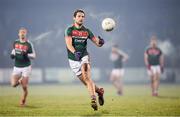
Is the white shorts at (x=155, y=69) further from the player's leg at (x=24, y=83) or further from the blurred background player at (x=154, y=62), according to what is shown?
the player's leg at (x=24, y=83)

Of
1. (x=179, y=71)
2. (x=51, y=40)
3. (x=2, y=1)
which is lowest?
(x=179, y=71)

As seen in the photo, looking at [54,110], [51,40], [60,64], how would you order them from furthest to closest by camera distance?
1. [60,64]
2. [51,40]
3. [54,110]

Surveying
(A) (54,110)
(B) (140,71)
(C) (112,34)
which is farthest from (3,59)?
(A) (54,110)

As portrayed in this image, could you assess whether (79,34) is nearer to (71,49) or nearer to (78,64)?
(71,49)

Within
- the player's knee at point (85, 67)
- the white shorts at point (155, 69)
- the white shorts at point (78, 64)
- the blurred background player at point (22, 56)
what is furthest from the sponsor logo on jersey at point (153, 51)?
the player's knee at point (85, 67)

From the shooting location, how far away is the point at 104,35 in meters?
20.2

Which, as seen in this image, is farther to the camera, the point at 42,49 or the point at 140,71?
the point at 140,71

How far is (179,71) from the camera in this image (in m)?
25.1

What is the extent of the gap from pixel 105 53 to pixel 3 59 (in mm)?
5079

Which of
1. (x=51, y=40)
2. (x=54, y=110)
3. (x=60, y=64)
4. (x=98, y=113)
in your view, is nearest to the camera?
(x=98, y=113)

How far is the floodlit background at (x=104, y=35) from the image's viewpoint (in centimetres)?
2125

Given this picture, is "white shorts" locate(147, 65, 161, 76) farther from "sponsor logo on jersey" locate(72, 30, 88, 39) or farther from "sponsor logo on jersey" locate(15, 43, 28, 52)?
"sponsor logo on jersey" locate(72, 30, 88, 39)

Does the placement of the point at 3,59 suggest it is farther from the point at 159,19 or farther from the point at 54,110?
the point at 54,110

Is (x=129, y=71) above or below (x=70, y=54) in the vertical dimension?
below
